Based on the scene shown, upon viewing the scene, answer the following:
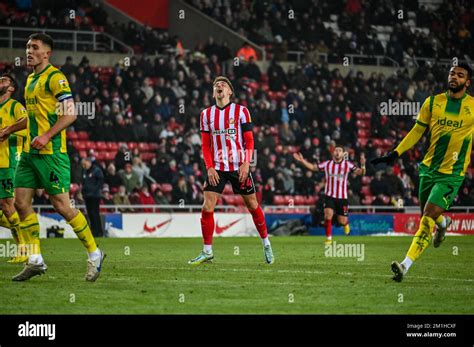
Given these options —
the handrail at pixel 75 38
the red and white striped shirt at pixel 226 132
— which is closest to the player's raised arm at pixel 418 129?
the red and white striped shirt at pixel 226 132

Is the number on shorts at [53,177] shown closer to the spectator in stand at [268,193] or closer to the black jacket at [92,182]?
the black jacket at [92,182]

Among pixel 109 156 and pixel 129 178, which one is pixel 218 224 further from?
pixel 109 156

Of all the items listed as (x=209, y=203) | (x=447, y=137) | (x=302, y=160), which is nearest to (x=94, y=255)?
(x=209, y=203)

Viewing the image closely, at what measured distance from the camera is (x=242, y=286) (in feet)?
37.3

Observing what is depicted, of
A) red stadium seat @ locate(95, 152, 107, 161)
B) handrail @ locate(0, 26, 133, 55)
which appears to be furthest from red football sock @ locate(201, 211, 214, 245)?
handrail @ locate(0, 26, 133, 55)

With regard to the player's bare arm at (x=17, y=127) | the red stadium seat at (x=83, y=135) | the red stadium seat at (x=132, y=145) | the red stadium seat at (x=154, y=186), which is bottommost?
the red stadium seat at (x=154, y=186)

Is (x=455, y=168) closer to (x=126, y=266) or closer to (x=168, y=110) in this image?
(x=126, y=266)

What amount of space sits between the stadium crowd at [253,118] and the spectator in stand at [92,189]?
1084 millimetres

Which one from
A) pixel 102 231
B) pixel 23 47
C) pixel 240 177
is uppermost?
pixel 23 47

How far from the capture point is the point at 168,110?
102ft

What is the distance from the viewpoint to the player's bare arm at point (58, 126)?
36.7ft

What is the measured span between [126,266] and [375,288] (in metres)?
4.52

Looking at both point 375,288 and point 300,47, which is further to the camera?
point 300,47
